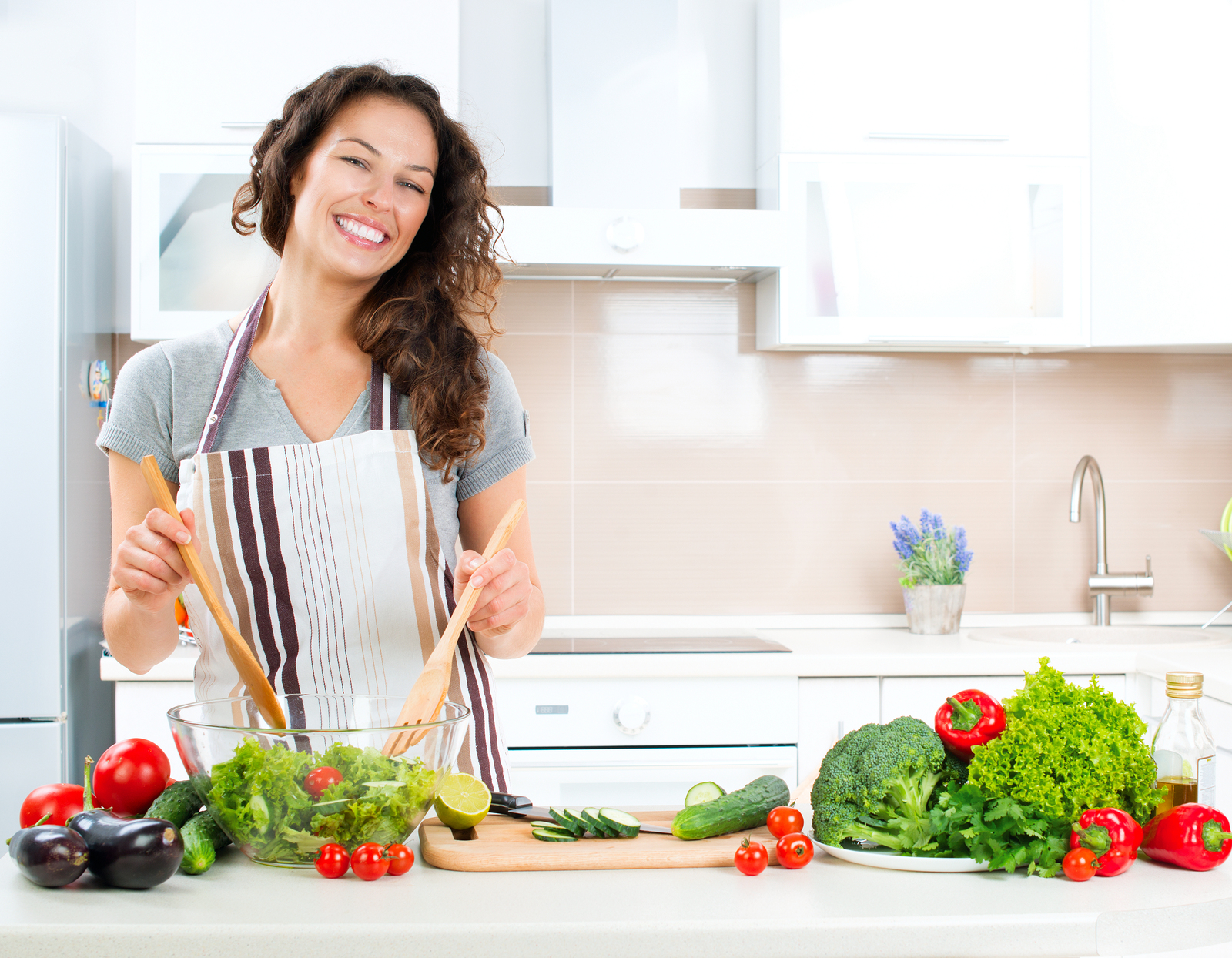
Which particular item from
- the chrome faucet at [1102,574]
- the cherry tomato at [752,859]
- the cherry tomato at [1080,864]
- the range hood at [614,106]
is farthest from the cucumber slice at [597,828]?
the chrome faucet at [1102,574]

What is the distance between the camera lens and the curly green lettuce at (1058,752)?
868mm

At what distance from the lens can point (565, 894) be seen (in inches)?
33.1

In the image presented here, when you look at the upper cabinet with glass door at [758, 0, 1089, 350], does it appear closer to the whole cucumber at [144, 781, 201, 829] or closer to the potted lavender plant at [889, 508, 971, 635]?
the potted lavender plant at [889, 508, 971, 635]

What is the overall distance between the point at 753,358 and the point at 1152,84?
41.2 inches

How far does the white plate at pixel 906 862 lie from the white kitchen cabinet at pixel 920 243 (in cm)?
160

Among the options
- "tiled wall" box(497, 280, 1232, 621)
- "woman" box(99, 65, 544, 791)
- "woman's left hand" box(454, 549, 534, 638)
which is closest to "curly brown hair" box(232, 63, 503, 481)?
"woman" box(99, 65, 544, 791)

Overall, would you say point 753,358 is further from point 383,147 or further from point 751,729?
point 383,147

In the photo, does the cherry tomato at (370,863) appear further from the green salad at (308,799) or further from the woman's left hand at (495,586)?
the woman's left hand at (495,586)

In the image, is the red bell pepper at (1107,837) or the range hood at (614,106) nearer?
the red bell pepper at (1107,837)

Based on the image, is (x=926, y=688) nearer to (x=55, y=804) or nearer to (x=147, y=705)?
(x=147, y=705)

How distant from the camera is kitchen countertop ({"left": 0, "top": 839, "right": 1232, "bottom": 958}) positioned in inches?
29.9

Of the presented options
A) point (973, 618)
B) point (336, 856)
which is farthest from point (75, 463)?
point (973, 618)

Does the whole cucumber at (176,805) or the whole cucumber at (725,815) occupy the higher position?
the whole cucumber at (176,805)

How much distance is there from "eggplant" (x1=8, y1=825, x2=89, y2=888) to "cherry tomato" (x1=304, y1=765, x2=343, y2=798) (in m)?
0.17
